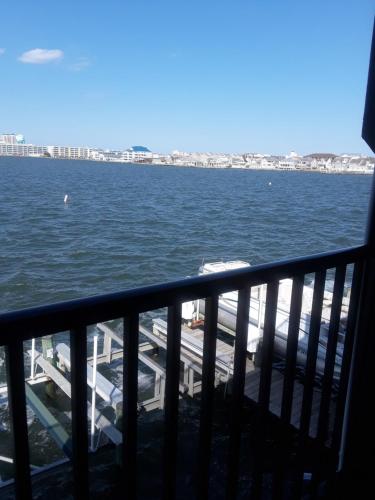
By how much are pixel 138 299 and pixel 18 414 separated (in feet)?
0.94

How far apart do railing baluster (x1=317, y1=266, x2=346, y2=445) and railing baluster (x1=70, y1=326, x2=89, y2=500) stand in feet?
2.71

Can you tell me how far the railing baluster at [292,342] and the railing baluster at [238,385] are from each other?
0.19m

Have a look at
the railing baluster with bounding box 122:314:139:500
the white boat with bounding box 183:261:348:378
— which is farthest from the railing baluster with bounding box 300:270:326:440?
the white boat with bounding box 183:261:348:378

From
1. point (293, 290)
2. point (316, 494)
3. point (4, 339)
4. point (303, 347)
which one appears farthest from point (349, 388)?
point (303, 347)

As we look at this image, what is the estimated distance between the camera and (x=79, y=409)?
820 millimetres

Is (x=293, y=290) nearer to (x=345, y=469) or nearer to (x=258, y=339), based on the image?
(x=345, y=469)

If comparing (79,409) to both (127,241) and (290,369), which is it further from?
(127,241)

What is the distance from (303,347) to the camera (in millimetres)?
6469

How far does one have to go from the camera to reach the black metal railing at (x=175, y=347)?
2.39 ft

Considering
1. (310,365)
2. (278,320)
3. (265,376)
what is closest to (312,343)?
(310,365)

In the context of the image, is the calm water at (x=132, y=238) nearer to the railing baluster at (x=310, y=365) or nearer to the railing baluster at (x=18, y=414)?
the railing baluster at (x=310, y=365)

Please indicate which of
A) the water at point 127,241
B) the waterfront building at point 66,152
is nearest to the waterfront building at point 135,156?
the waterfront building at point 66,152

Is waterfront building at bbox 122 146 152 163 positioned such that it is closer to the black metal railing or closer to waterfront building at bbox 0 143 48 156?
waterfront building at bbox 0 143 48 156

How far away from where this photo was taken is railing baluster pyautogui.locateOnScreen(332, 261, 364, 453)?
4.59ft
